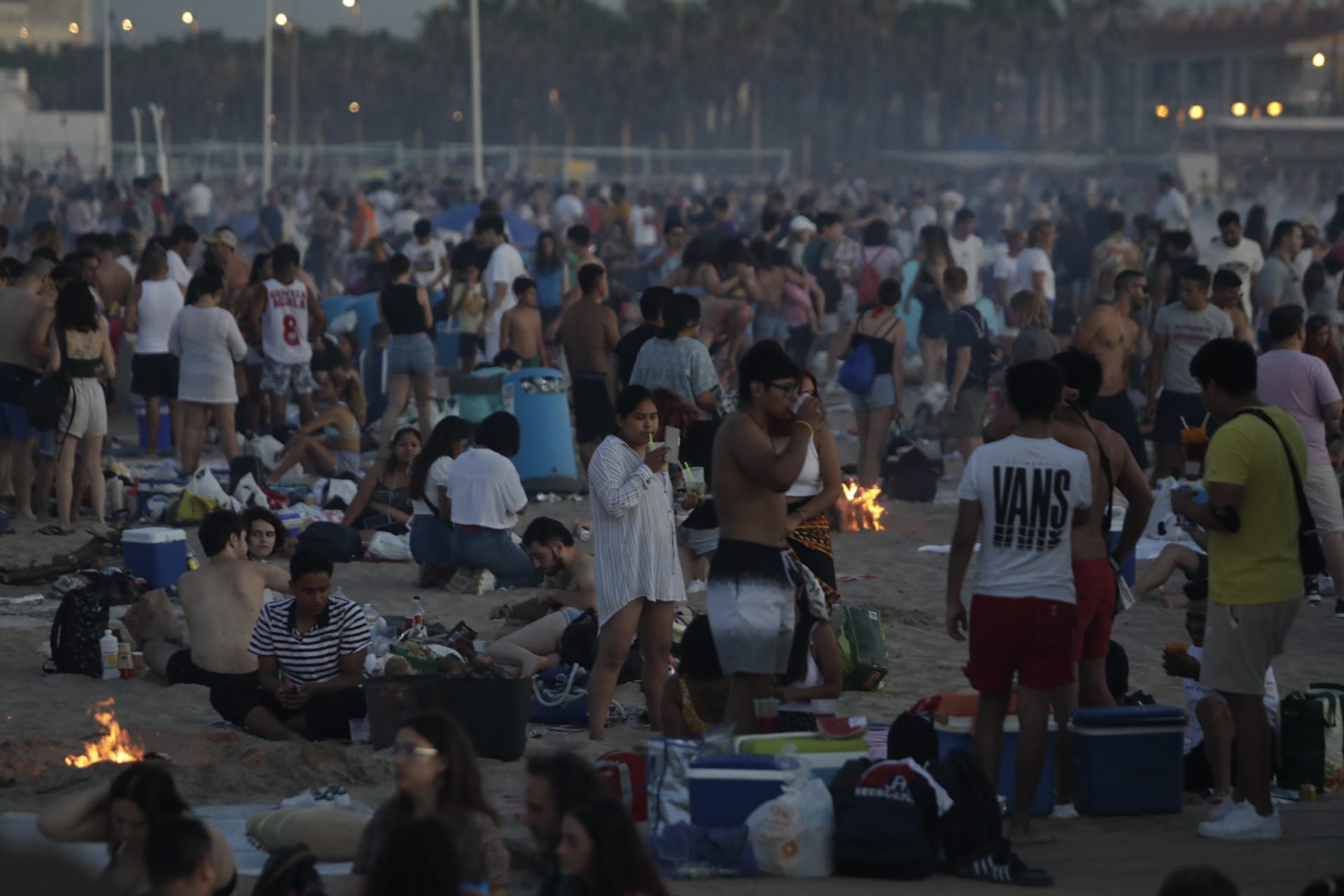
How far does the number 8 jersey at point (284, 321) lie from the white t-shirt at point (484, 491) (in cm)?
493

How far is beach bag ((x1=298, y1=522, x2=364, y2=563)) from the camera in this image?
1194 centimetres

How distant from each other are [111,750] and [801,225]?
13981mm

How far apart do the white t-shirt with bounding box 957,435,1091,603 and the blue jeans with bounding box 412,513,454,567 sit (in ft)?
17.9

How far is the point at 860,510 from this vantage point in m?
13.6

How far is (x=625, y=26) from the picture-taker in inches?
4619

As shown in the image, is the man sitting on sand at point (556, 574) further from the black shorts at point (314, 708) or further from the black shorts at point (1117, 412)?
the black shorts at point (1117, 412)

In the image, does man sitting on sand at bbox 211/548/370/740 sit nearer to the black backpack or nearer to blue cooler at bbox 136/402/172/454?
the black backpack

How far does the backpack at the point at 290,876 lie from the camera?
5223 millimetres

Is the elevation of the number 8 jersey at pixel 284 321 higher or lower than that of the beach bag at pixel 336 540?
higher

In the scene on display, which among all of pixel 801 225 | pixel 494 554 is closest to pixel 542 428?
pixel 494 554

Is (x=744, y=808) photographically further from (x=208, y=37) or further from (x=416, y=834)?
(x=208, y=37)

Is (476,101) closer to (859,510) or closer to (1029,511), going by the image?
(859,510)

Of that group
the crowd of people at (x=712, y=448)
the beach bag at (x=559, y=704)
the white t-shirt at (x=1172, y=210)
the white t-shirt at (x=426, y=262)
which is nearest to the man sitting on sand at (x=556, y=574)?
the crowd of people at (x=712, y=448)

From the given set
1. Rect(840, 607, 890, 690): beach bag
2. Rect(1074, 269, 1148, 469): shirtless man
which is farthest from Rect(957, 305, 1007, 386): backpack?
Rect(840, 607, 890, 690): beach bag
